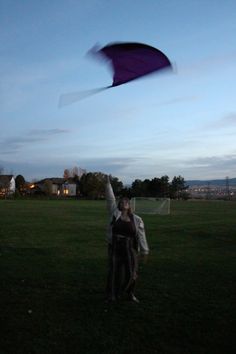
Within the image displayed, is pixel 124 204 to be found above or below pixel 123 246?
above

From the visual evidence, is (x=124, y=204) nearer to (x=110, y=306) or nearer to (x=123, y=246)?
(x=123, y=246)

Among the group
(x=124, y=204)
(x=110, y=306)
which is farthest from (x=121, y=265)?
(x=124, y=204)

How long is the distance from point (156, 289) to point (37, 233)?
11844 millimetres

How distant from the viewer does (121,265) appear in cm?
792

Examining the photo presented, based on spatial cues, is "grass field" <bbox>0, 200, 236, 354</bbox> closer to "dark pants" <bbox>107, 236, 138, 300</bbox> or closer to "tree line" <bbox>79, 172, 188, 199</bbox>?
"dark pants" <bbox>107, 236, 138, 300</bbox>

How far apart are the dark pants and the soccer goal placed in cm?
3216

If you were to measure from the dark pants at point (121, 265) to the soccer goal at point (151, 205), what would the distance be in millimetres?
32158

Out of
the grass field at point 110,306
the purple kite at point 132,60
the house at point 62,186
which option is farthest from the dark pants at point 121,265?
the house at point 62,186

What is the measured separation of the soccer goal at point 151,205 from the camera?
41831mm

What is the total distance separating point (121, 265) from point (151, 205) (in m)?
41.4

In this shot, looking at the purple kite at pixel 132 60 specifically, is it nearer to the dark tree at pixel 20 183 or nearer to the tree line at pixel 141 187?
the tree line at pixel 141 187

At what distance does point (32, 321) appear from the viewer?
690 cm

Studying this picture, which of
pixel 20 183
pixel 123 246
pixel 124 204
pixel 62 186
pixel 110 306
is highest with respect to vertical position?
pixel 20 183

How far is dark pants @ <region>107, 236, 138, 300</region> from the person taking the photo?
25.6 feet
